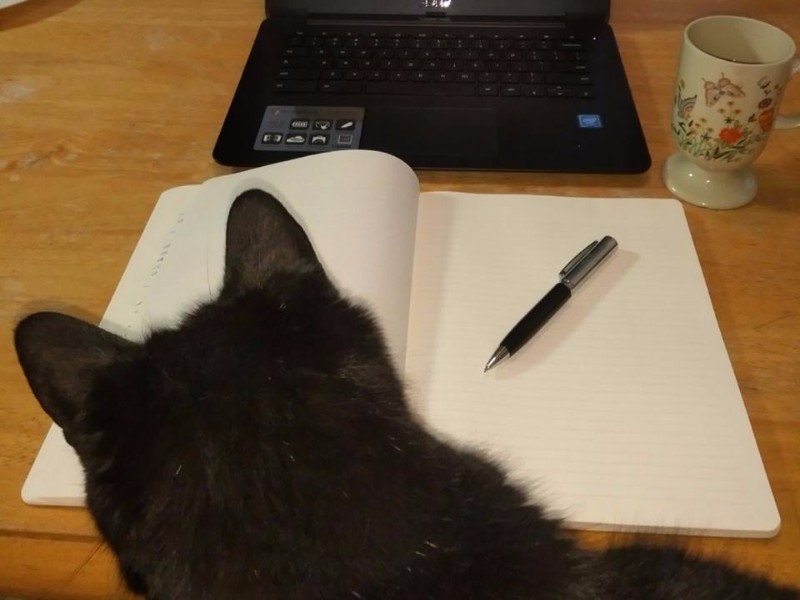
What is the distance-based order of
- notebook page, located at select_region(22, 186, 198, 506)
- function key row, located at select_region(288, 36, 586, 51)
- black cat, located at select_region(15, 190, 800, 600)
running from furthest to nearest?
function key row, located at select_region(288, 36, 586, 51), notebook page, located at select_region(22, 186, 198, 506), black cat, located at select_region(15, 190, 800, 600)

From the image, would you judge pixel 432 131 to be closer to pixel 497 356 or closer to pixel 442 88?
pixel 442 88

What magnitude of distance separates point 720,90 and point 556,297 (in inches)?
9.0

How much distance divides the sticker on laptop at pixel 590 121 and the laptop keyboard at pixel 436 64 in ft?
0.13

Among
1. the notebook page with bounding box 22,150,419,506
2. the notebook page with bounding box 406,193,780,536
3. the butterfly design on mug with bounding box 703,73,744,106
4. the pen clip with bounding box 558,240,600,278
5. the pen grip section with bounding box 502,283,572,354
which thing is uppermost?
the butterfly design on mug with bounding box 703,73,744,106

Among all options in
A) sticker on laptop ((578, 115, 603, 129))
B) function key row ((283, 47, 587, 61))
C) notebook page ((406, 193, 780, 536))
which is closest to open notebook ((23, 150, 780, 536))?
notebook page ((406, 193, 780, 536))

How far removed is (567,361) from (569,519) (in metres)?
0.13

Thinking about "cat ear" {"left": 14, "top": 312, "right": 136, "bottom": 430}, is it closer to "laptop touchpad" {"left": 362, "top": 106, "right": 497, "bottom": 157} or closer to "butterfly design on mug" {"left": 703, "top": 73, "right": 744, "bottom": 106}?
"laptop touchpad" {"left": 362, "top": 106, "right": 497, "bottom": 157}

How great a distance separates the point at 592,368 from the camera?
53 centimetres

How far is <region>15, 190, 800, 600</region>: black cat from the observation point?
37 cm

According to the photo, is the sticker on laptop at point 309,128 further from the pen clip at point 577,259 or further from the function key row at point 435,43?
the pen clip at point 577,259

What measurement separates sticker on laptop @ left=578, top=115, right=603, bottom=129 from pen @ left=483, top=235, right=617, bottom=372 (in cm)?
16

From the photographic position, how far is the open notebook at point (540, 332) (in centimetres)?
47

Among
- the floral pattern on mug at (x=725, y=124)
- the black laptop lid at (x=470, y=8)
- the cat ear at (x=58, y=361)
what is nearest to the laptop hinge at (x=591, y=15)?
the black laptop lid at (x=470, y=8)

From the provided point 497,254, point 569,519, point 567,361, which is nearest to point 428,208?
point 497,254
